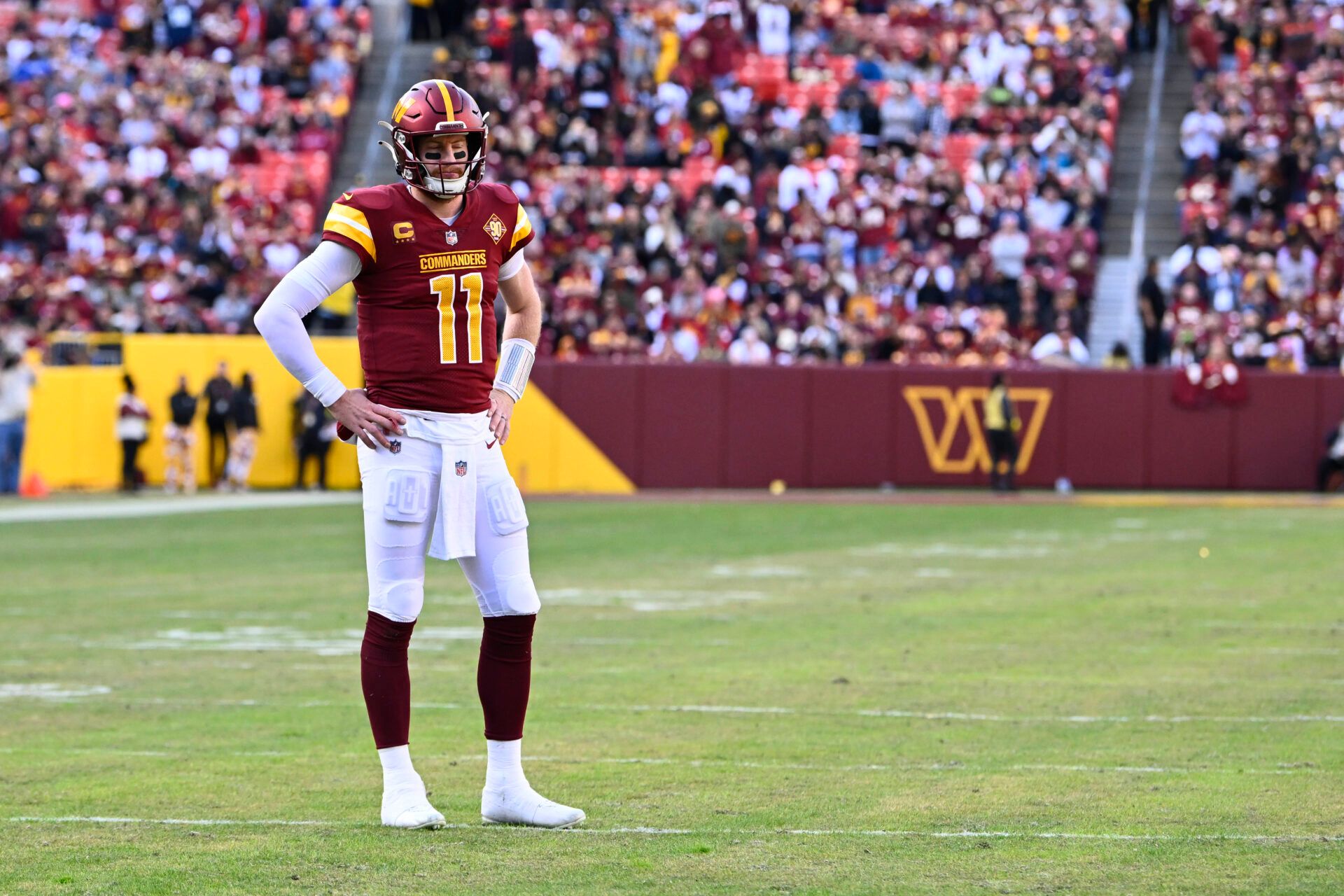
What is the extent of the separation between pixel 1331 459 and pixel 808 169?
345 inches

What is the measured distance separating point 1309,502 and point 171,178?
17926 mm

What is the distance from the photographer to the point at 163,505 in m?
24.0

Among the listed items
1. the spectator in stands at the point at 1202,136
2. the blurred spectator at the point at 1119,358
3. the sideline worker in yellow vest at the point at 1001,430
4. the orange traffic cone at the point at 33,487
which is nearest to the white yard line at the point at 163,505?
the orange traffic cone at the point at 33,487

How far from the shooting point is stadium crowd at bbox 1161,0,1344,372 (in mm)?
27688

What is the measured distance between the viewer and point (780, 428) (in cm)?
2767

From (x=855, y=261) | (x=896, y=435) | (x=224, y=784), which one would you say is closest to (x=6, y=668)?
(x=224, y=784)

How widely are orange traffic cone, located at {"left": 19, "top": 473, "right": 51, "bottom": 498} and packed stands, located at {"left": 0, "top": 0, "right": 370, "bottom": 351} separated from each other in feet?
8.07

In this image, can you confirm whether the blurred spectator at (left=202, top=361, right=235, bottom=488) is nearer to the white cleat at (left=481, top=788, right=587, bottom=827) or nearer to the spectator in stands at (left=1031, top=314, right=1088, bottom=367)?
the spectator in stands at (left=1031, top=314, right=1088, bottom=367)

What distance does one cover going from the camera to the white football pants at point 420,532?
6.20 meters

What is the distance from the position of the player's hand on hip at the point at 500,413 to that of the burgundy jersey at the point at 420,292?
0.24 feet

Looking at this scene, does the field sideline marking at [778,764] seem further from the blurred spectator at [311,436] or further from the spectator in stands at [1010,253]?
the spectator in stands at [1010,253]

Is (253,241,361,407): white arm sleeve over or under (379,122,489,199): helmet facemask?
under

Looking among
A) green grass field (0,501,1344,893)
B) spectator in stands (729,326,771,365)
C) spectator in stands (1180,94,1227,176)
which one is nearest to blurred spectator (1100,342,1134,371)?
spectator in stands (1180,94,1227,176)

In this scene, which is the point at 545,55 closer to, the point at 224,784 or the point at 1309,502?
the point at 1309,502
